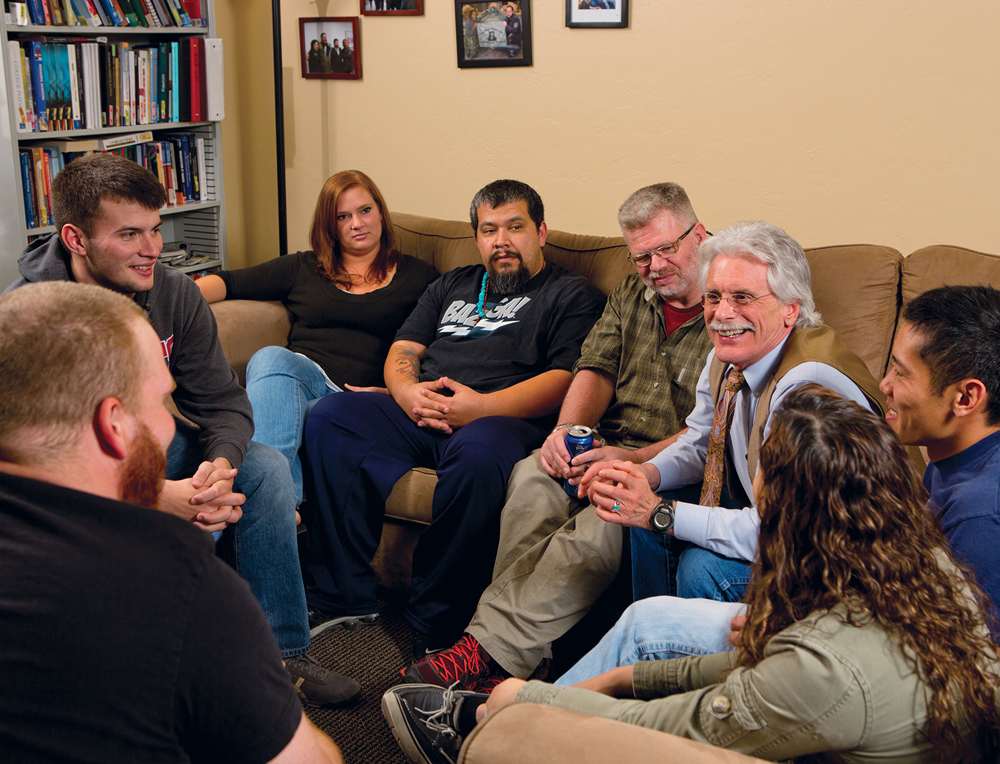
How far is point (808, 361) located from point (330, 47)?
2.71 metres

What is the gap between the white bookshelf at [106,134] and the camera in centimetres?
313

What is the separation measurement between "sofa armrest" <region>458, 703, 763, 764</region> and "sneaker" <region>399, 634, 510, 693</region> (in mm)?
1104

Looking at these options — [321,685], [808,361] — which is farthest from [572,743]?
[321,685]

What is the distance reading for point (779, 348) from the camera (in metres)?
2.04

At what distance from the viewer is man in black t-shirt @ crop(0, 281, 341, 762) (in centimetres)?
90

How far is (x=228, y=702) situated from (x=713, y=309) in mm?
1418

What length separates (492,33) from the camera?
140 inches

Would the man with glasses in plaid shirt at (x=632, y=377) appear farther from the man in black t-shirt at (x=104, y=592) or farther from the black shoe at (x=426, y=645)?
the man in black t-shirt at (x=104, y=592)

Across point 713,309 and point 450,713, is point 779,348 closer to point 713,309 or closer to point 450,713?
point 713,309

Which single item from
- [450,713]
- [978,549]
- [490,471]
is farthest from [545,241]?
[978,549]

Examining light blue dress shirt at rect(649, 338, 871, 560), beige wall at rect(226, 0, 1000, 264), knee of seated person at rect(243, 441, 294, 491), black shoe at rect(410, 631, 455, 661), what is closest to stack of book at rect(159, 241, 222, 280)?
beige wall at rect(226, 0, 1000, 264)

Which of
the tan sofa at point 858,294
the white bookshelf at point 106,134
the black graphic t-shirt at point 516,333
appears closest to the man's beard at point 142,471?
the tan sofa at point 858,294

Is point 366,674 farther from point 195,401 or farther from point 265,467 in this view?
point 195,401

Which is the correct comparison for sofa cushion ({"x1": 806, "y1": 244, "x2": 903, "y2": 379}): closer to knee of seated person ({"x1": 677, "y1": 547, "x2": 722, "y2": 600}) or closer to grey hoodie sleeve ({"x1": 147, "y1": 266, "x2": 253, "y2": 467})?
knee of seated person ({"x1": 677, "y1": 547, "x2": 722, "y2": 600})
